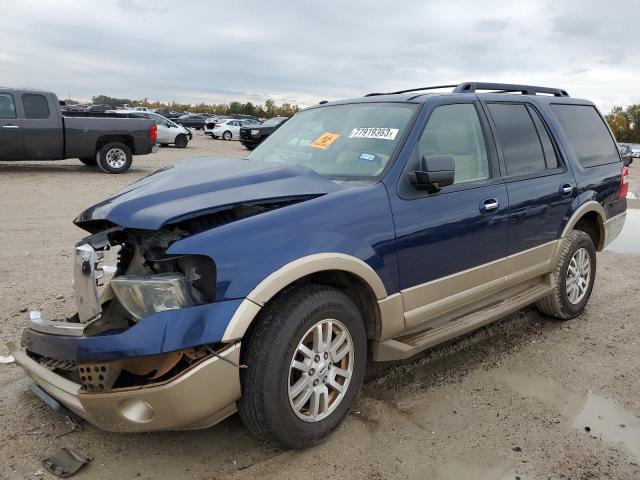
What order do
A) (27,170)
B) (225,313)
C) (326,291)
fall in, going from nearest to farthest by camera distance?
(225,313) < (326,291) < (27,170)

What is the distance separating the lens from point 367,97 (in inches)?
164

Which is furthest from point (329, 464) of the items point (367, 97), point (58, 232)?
point (58, 232)

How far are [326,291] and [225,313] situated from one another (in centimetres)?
61

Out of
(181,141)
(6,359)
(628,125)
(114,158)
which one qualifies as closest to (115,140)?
(114,158)

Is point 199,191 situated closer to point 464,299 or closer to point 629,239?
point 464,299

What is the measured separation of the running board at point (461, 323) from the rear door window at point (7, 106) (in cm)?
1219

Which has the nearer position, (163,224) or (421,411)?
(163,224)

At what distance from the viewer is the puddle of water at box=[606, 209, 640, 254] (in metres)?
7.87

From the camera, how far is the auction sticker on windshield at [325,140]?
3777mm

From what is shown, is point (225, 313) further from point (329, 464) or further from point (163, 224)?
point (329, 464)

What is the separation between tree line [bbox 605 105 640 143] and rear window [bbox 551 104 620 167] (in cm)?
8633

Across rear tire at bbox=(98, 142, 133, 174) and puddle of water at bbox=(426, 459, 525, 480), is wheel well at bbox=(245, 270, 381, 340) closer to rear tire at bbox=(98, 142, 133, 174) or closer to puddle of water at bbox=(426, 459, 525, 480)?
puddle of water at bbox=(426, 459, 525, 480)

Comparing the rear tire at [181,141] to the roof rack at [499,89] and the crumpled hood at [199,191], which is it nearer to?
the roof rack at [499,89]

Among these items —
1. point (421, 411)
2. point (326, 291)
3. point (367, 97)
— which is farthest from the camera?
point (367, 97)
